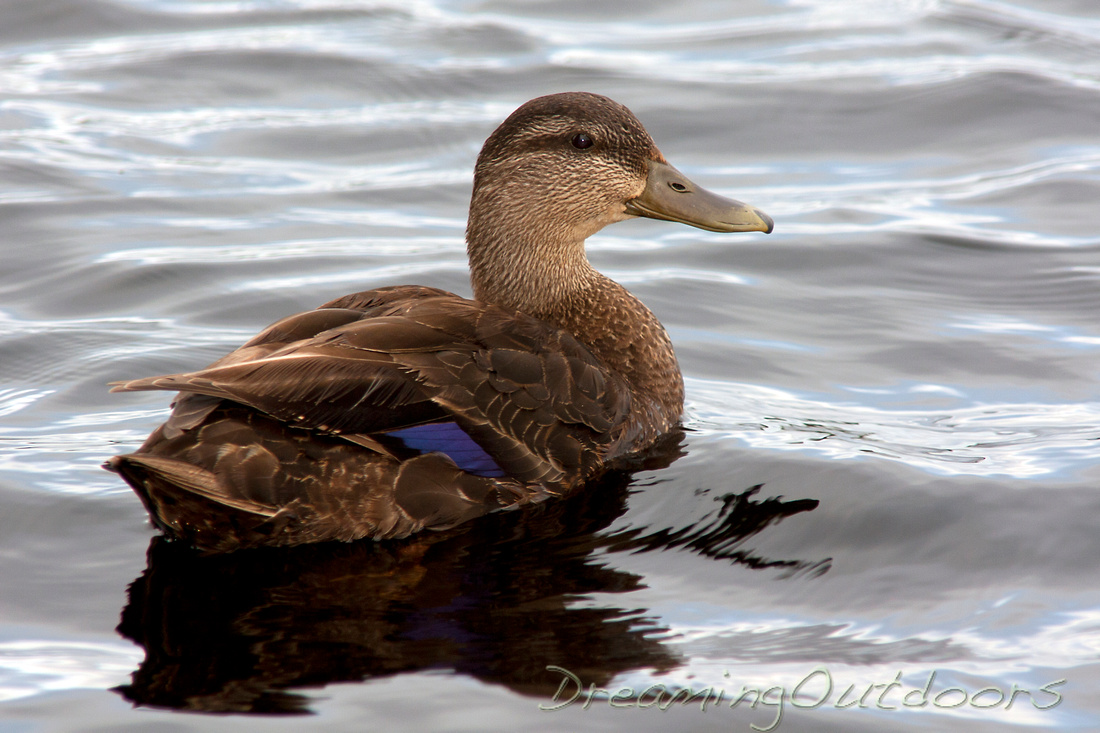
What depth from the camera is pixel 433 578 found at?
498 centimetres

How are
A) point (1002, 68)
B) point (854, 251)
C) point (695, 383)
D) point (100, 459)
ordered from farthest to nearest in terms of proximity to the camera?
point (1002, 68), point (854, 251), point (695, 383), point (100, 459)

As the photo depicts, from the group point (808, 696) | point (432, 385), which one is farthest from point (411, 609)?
point (808, 696)

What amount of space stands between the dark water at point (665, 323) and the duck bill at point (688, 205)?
1.00m

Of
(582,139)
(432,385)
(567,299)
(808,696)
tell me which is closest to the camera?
(808,696)

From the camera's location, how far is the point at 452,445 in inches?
207

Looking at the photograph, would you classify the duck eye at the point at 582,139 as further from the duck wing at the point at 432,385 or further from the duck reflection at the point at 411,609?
the duck reflection at the point at 411,609

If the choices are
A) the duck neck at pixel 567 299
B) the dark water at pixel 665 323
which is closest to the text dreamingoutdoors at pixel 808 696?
the dark water at pixel 665 323

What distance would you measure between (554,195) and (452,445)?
5.22 ft

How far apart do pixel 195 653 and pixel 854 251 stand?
20.0 feet

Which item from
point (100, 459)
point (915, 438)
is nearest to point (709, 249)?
point (915, 438)

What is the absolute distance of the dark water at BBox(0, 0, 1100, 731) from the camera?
4.38 m

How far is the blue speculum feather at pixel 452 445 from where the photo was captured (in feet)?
17.0

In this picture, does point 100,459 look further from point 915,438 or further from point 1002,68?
point 1002,68

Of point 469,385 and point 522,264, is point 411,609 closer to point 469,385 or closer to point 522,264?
point 469,385
